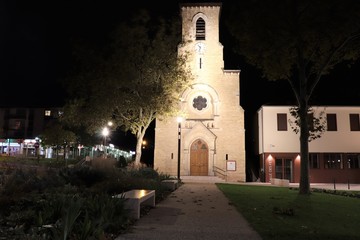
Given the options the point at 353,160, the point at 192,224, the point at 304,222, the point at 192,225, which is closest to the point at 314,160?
the point at 353,160

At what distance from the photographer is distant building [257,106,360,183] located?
33.0m

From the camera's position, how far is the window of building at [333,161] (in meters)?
33.1

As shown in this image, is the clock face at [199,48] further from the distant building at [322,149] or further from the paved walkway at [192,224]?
the paved walkway at [192,224]

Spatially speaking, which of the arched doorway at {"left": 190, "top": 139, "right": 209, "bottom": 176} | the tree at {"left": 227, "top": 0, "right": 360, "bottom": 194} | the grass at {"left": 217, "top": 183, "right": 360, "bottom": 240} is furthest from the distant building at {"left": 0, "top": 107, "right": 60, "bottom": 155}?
the grass at {"left": 217, "top": 183, "right": 360, "bottom": 240}

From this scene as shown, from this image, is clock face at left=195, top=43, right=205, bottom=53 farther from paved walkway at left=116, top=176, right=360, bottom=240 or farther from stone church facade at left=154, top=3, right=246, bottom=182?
paved walkway at left=116, top=176, right=360, bottom=240

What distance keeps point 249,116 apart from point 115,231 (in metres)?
39.1

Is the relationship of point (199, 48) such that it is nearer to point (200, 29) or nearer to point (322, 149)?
point (200, 29)

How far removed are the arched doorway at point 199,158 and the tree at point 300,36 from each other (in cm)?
1500

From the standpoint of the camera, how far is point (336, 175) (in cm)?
3297

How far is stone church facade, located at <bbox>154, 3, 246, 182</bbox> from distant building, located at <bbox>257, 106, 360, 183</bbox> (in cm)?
267

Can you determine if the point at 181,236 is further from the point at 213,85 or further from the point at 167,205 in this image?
the point at 213,85

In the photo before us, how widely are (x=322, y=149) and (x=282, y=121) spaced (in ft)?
15.2

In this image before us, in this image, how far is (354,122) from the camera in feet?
110

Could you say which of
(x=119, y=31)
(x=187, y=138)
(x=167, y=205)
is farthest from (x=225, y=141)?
(x=167, y=205)
